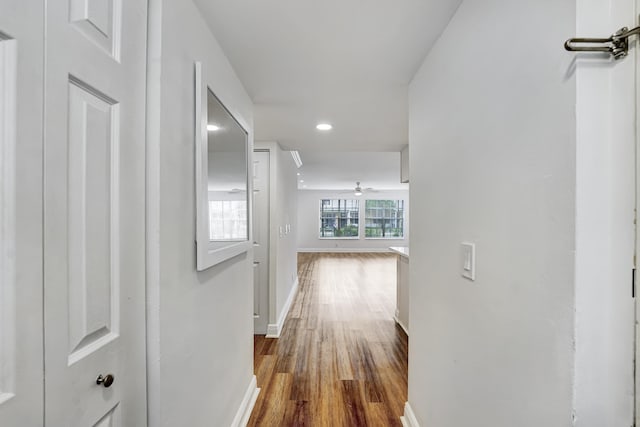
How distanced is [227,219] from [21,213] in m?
1.00

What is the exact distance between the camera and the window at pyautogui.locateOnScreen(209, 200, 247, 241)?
1.39 meters

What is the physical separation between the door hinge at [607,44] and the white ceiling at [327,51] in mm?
730

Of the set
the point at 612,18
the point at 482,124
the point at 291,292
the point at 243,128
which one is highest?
the point at 243,128

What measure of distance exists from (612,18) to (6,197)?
1.27 meters

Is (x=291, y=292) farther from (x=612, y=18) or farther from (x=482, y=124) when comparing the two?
(x=612, y=18)

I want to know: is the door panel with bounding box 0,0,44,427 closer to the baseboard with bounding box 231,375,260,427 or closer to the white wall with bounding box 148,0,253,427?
the white wall with bounding box 148,0,253,427

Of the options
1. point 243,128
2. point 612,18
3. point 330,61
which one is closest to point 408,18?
point 330,61

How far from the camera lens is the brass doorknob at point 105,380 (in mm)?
782

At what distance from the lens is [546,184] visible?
735mm

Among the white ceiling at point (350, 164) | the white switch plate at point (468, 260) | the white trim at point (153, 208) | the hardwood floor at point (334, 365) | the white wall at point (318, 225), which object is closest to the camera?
the white trim at point (153, 208)

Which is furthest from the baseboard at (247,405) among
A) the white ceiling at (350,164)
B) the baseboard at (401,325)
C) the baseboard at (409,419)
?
the white ceiling at (350,164)

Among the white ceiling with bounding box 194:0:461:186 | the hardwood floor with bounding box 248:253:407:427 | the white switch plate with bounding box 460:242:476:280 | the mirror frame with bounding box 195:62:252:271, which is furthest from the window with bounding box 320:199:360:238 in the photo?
the white switch plate with bounding box 460:242:476:280

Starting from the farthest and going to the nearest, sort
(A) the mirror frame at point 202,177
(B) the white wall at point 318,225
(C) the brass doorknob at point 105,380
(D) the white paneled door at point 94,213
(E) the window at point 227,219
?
1. (B) the white wall at point 318,225
2. (E) the window at point 227,219
3. (A) the mirror frame at point 202,177
4. (C) the brass doorknob at point 105,380
5. (D) the white paneled door at point 94,213

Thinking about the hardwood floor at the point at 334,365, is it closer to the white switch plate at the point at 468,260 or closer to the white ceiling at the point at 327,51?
the white switch plate at the point at 468,260
